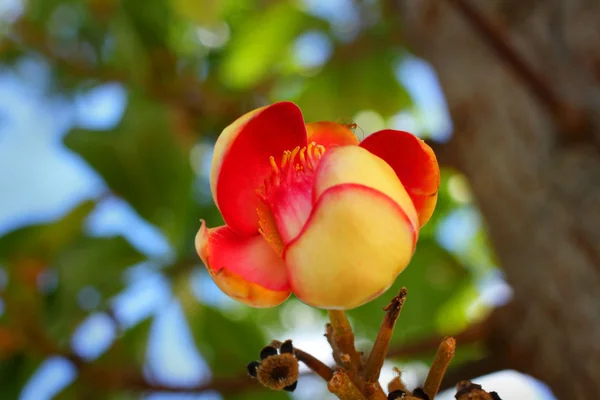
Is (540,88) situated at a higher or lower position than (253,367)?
higher

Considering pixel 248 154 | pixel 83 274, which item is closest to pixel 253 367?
pixel 248 154

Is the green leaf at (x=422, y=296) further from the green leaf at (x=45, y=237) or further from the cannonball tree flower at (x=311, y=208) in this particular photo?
the cannonball tree flower at (x=311, y=208)

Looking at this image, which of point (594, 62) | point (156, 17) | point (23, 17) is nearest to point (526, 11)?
point (594, 62)

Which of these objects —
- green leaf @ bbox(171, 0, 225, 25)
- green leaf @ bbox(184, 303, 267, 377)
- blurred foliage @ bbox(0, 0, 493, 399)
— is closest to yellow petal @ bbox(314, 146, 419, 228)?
blurred foliage @ bbox(0, 0, 493, 399)

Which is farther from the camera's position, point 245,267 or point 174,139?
point 174,139

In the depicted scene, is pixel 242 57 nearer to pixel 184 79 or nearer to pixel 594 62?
pixel 184 79

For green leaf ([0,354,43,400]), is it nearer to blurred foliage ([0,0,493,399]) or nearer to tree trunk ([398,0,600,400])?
blurred foliage ([0,0,493,399])

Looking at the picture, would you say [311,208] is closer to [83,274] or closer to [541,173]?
[541,173]
